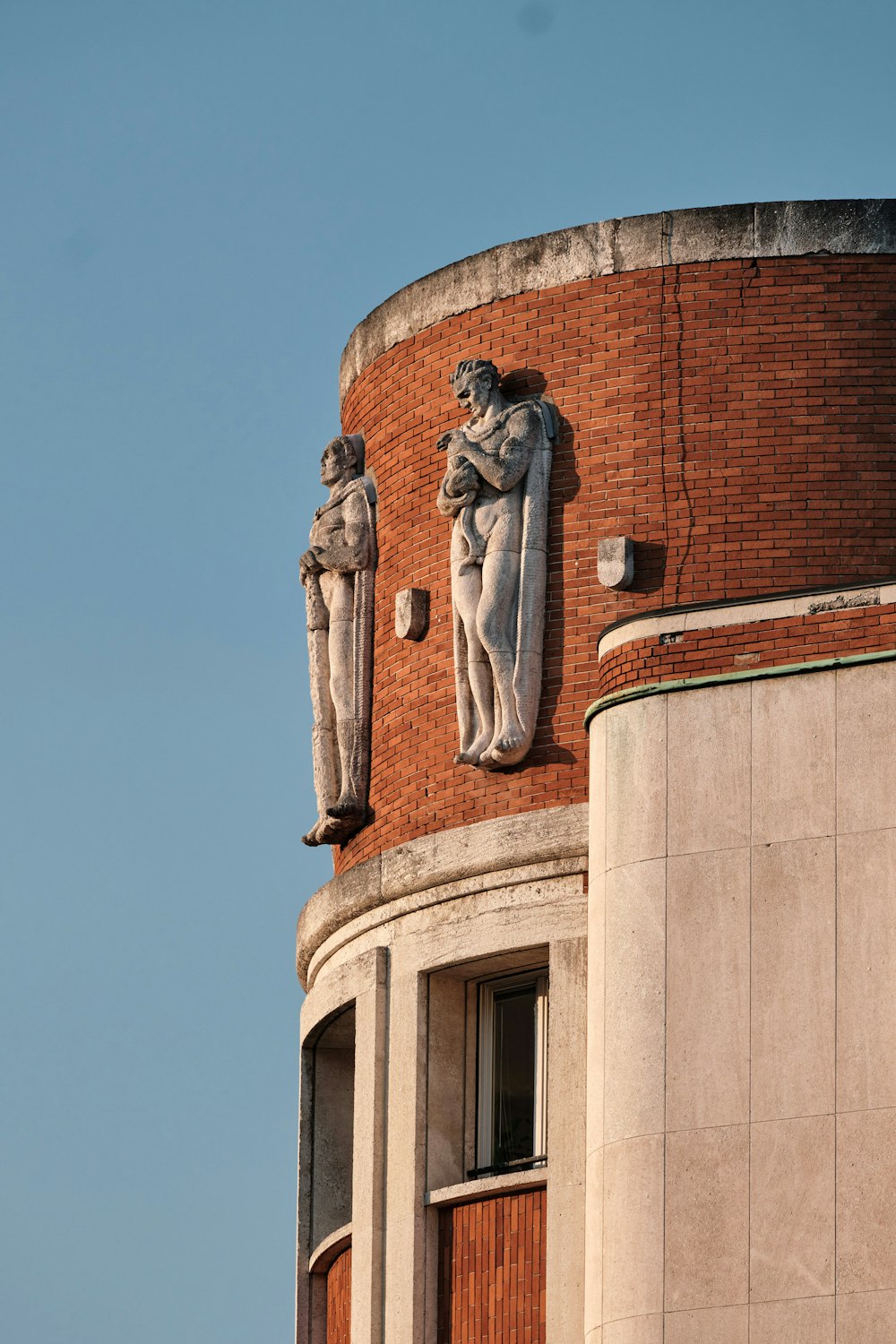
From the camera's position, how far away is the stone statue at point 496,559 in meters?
30.1

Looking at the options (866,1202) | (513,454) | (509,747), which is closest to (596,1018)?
(866,1202)

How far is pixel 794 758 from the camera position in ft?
85.3

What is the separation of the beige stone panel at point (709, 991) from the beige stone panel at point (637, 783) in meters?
0.42

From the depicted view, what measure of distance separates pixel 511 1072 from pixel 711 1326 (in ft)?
18.2

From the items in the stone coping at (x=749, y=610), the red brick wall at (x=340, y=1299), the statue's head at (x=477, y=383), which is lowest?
the red brick wall at (x=340, y=1299)

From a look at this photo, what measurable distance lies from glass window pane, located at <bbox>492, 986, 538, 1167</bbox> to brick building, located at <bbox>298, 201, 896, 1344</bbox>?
1.2 inches

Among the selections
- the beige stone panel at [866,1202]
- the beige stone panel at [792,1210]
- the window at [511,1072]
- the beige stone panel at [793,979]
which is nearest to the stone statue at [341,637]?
the window at [511,1072]

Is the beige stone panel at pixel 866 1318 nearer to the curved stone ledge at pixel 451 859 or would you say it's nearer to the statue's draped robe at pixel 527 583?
the curved stone ledge at pixel 451 859

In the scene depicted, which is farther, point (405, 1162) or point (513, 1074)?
point (513, 1074)

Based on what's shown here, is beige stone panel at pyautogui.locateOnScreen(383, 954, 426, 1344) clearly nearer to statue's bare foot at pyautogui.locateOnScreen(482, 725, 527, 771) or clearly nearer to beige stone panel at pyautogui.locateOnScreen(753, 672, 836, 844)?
statue's bare foot at pyautogui.locateOnScreen(482, 725, 527, 771)

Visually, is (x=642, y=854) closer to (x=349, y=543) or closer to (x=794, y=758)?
(x=794, y=758)

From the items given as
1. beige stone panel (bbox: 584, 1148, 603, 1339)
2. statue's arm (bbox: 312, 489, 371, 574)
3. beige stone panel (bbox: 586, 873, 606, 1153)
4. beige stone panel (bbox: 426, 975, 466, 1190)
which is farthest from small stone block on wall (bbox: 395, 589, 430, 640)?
beige stone panel (bbox: 584, 1148, 603, 1339)

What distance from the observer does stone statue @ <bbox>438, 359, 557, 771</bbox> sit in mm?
30125

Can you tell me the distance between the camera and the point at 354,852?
3186cm
